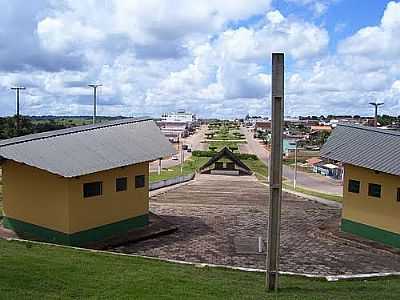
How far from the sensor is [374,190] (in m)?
16.8

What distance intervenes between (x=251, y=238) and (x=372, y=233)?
13.6 feet

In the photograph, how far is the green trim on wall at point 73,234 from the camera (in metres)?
15.5

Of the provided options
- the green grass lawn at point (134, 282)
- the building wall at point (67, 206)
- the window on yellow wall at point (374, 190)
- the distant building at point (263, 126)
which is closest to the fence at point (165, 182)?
the building wall at point (67, 206)

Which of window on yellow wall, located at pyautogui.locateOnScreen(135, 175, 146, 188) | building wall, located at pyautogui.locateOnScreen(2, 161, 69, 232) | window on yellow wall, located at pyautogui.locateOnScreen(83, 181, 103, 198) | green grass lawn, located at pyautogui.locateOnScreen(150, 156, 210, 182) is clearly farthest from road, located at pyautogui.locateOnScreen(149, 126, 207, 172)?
window on yellow wall, located at pyautogui.locateOnScreen(83, 181, 103, 198)

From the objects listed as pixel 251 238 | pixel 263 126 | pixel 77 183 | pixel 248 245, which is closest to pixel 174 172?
pixel 251 238

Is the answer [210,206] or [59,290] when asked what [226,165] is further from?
[59,290]

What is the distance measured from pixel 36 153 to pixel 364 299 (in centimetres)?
1076

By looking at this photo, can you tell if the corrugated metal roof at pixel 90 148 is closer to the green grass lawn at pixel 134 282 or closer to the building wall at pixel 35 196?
the building wall at pixel 35 196

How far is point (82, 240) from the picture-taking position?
15.7 meters

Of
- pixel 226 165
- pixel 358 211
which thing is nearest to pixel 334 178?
pixel 226 165

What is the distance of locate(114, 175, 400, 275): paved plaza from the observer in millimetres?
14453

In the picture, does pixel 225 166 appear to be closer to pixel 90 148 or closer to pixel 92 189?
pixel 90 148

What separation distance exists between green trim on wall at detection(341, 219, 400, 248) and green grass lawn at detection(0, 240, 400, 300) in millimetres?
4672

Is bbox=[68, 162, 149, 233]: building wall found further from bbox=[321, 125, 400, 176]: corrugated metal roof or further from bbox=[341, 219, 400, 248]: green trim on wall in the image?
bbox=[341, 219, 400, 248]: green trim on wall
